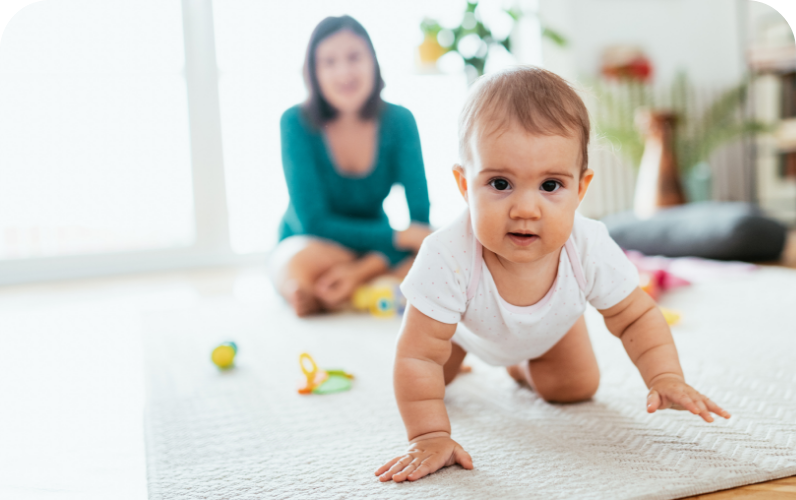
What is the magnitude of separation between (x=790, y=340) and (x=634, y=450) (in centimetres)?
56

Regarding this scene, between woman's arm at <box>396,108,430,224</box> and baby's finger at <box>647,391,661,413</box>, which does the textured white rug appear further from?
woman's arm at <box>396,108,430,224</box>

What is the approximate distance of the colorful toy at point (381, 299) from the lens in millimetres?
1446

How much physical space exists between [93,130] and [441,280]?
2.65m

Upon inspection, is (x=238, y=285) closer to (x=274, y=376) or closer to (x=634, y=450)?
(x=274, y=376)

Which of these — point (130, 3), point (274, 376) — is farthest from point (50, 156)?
point (274, 376)

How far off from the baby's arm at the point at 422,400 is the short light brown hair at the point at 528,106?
0.63 ft

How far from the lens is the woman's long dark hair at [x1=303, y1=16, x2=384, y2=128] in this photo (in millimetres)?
1481

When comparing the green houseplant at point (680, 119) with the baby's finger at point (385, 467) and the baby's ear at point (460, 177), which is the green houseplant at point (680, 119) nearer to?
the baby's ear at point (460, 177)

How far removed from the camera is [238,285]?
7.07 feet

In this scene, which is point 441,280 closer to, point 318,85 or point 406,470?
point 406,470

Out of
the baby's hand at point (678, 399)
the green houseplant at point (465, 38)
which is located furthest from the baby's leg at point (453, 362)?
the green houseplant at point (465, 38)

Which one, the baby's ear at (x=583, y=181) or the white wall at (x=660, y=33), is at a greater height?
the white wall at (x=660, y=33)

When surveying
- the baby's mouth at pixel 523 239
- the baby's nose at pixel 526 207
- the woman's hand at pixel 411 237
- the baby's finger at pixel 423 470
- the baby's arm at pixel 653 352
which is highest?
the baby's nose at pixel 526 207

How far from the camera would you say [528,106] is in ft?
1.98
